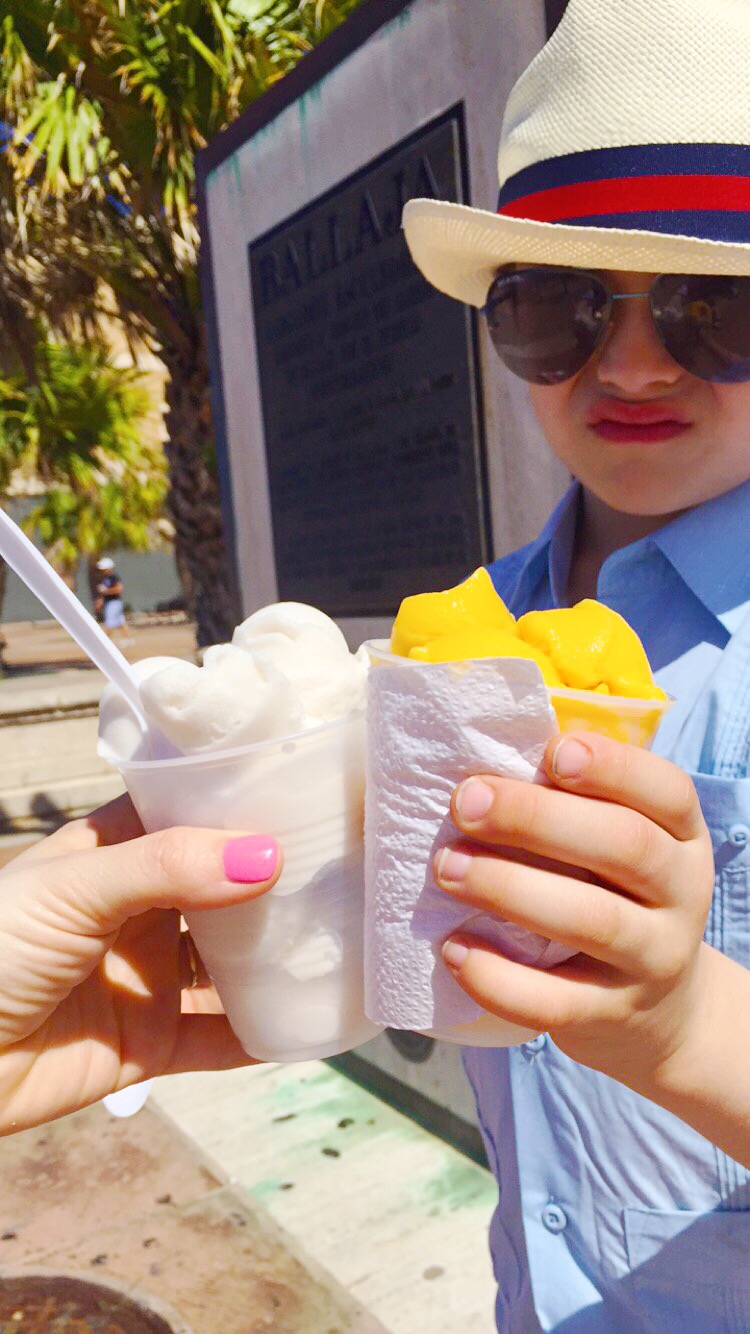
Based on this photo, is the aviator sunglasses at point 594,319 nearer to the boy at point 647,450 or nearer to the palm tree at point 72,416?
the boy at point 647,450

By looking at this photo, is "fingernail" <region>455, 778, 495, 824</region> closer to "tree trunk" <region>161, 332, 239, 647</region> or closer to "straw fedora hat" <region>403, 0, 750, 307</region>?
"straw fedora hat" <region>403, 0, 750, 307</region>

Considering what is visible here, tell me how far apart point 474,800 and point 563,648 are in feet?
0.54

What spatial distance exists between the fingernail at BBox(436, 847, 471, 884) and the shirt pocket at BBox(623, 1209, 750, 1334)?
717 mm

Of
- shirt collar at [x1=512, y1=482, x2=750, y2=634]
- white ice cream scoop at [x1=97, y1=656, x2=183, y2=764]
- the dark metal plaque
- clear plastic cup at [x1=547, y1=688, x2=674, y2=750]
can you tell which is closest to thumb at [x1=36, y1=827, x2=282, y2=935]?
white ice cream scoop at [x1=97, y1=656, x2=183, y2=764]

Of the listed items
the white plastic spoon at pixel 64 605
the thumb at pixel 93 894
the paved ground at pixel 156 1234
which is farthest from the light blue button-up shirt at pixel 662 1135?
the paved ground at pixel 156 1234

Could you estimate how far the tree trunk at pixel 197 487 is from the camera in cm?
909

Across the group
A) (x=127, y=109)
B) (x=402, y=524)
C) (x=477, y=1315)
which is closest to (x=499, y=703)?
(x=477, y=1315)

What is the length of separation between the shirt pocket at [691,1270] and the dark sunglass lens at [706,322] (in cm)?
107

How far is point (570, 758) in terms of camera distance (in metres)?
0.83

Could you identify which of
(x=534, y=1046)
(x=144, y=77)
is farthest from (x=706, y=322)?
(x=144, y=77)

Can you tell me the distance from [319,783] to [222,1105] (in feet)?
10.00

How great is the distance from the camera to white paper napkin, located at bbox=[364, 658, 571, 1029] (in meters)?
0.87

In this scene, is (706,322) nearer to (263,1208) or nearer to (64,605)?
(64,605)

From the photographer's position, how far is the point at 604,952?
2.84ft
